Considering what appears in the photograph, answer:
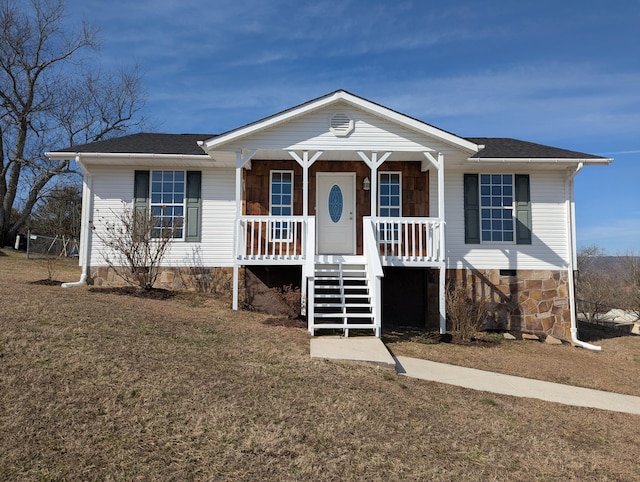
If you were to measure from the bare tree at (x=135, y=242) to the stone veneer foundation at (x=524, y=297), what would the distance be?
23.2 ft

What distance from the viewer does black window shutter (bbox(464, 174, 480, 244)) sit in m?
11.3

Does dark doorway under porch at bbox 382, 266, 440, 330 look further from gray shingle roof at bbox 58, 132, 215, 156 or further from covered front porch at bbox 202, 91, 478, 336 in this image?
gray shingle roof at bbox 58, 132, 215, 156

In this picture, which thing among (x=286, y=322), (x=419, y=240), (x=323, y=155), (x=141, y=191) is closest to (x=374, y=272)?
(x=419, y=240)

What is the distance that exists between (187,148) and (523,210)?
861cm

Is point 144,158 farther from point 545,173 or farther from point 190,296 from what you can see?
point 545,173

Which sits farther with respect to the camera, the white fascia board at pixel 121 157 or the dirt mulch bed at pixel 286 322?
the white fascia board at pixel 121 157

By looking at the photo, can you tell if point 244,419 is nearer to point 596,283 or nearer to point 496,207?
point 496,207

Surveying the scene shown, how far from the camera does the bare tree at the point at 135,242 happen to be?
410 inches

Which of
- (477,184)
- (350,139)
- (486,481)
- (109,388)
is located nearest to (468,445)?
(486,481)

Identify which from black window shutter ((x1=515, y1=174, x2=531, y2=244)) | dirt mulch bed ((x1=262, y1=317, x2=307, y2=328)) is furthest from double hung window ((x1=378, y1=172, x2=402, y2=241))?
dirt mulch bed ((x1=262, y1=317, x2=307, y2=328))

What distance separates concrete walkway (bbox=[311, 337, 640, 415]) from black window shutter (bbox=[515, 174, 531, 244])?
538 cm

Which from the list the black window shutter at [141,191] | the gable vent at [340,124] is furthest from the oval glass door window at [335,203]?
the black window shutter at [141,191]

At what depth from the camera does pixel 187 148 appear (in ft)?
37.4

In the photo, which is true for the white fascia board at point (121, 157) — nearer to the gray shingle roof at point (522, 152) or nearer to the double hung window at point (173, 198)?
the double hung window at point (173, 198)
